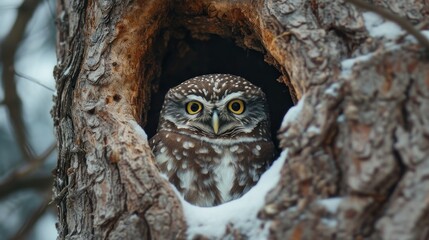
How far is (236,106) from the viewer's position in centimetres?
504

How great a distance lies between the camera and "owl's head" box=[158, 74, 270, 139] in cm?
492

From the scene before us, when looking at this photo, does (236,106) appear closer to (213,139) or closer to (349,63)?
(213,139)

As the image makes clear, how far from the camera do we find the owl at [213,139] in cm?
447

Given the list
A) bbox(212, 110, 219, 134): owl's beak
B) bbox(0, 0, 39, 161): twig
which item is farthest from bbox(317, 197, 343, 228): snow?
bbox(0, 0, 39, 161): twig

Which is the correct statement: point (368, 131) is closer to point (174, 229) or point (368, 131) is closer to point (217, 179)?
point (174, 229)

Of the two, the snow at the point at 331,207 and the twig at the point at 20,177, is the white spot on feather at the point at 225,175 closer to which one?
the snow at the point at 331,207

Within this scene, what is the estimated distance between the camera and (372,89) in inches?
124

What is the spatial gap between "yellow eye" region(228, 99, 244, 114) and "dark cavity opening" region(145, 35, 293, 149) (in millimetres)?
652

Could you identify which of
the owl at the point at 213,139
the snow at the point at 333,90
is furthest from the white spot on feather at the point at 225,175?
the snow at the point at 333,90

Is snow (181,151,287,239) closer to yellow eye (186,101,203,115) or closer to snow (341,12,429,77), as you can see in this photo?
snow (341,12,429,77)

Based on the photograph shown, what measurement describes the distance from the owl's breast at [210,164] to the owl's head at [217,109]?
0.11 m

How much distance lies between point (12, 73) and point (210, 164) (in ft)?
6.34

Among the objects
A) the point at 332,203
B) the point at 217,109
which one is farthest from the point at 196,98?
the point at 332,203

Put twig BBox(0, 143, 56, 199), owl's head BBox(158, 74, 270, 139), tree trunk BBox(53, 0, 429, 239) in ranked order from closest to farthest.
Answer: tree trunk BBox(53, 0, 429, 239) < owl's head BBox(158, 74, 270, 139) < twig BBox(0, 143, 56, 199)
